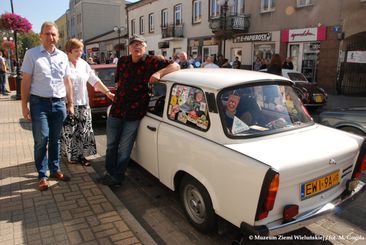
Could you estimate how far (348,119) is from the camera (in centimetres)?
563

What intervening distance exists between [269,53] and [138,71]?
16103mm

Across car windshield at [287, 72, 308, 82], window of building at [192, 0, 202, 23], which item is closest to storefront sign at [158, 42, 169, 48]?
window of building at [192, 0, 202, 23]

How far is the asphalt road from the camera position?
10.7 ft

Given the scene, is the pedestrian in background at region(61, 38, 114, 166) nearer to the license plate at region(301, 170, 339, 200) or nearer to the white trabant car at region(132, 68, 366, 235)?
the white trabant car at region(132, 68, 366, 235)

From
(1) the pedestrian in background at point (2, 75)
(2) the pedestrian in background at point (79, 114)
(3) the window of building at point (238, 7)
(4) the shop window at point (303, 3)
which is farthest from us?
(3) the window of building at point (238, 7)

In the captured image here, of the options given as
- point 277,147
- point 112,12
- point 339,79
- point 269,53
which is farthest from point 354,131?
point 112,12

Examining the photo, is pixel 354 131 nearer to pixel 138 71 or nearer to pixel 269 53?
pixel 138 71

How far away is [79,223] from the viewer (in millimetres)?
3344

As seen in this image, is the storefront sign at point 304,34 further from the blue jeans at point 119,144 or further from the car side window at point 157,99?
the blue jeans at point 119,144

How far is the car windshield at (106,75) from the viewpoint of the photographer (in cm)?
867

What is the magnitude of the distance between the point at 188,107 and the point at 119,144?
1381mm

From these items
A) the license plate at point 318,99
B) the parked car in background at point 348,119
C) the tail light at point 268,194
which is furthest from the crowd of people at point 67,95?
the license plate at point 318,99

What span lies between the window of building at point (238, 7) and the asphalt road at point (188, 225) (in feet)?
59.5

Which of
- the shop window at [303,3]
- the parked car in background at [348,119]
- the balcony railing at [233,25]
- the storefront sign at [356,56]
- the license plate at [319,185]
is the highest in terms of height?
the shop window at [303,3]
